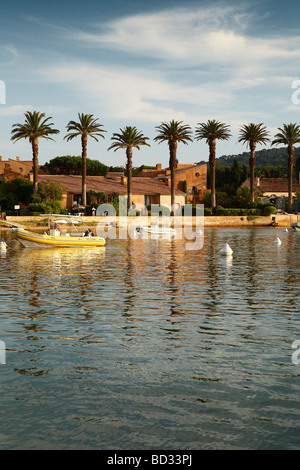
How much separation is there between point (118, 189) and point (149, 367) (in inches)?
3561

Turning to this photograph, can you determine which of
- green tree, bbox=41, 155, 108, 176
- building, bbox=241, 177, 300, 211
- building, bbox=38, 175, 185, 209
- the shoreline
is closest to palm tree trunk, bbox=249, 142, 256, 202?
the shoreline

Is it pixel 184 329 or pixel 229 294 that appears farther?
pixel 229 294

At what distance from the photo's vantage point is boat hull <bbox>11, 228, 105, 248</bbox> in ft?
146

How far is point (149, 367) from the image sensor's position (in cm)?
1059

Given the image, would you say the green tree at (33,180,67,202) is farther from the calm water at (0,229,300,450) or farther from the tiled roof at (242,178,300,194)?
the calm water at (0,229,300,450)

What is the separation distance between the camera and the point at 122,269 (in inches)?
1160

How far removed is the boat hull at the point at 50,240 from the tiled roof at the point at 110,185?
157 feet

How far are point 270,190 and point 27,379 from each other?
112 m

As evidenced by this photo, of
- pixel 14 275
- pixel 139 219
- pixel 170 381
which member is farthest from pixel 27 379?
pixel 139 219

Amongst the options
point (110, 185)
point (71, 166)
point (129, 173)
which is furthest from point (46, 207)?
point (71, 166)

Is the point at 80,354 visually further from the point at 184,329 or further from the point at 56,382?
the point at 184,329

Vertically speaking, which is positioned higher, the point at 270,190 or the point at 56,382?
the point at 270,190

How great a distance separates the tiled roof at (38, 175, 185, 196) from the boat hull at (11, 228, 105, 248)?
47745 millimetres

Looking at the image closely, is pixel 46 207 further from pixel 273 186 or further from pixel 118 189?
pixel 273 186
